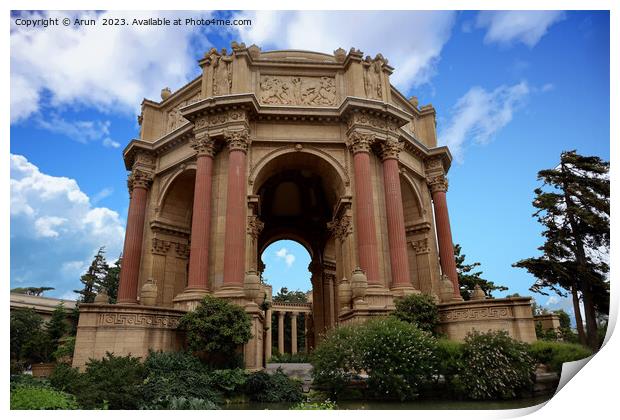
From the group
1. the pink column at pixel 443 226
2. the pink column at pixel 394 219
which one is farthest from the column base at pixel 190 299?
the pink column at pixel 443 226

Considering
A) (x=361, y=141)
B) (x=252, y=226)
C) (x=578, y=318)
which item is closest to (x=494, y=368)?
(x=578, y=318)

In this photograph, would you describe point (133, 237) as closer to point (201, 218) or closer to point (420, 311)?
point (201, 218)

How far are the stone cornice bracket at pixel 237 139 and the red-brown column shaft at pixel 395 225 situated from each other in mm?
7412

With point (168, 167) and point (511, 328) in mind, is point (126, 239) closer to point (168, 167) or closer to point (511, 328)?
point (168, 167)

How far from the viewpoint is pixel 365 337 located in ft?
38.3

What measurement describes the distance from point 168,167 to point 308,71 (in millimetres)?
10155

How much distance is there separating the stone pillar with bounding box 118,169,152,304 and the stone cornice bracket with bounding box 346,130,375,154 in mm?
13077

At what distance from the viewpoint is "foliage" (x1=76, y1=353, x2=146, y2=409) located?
30.9 feet

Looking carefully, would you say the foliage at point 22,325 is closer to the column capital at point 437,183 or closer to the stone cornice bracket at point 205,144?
the stone cornice bracket at point 205,144

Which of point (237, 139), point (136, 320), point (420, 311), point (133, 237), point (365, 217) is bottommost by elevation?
point (136, 320)

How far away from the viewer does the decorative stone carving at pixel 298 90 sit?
75.3 feet

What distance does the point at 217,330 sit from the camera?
14.8 m

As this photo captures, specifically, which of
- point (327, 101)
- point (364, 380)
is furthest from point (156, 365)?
point (327, 101)

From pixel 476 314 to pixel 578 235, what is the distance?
4.64 metres
